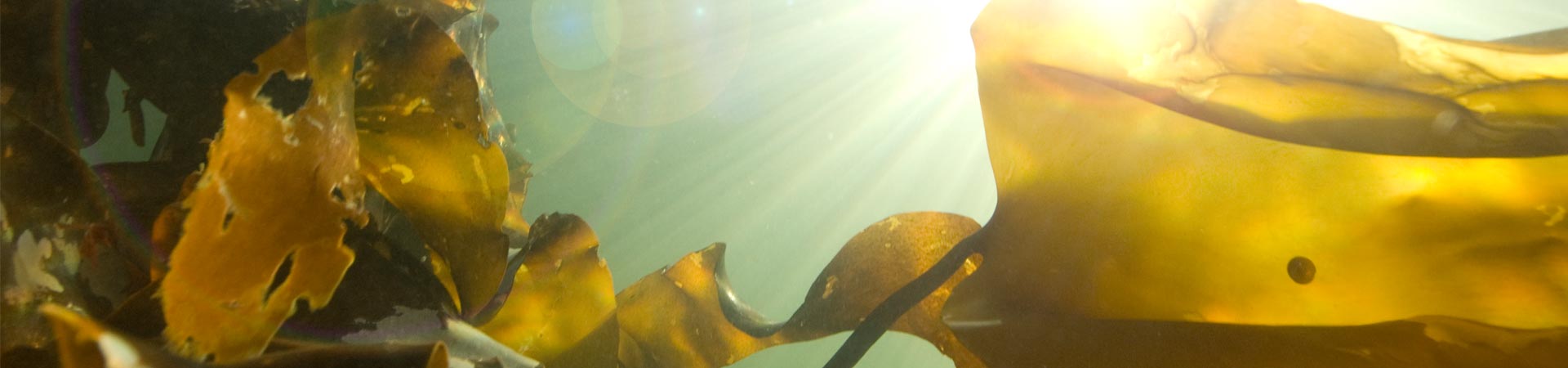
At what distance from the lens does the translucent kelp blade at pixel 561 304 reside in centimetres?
103

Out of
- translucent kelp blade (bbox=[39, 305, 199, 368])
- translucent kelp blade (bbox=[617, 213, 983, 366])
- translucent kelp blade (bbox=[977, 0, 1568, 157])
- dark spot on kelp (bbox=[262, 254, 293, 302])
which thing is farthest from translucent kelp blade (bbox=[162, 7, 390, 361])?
translucent kelp blade (bbox=[977, 0, 1568, 157])

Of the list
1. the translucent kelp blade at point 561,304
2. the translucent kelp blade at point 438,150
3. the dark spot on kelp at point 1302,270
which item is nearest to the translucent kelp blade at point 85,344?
the translucent kelp blade at point 438,150

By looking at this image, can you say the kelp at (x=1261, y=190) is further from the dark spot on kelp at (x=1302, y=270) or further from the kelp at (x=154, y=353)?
the kelp at (x=154, y=353)

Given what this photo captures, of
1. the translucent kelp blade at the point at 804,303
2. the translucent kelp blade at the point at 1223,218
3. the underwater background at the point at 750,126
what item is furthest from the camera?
the underwater background at the point at 750,126

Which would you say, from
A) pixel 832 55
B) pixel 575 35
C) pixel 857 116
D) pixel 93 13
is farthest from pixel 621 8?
pixel 93 13

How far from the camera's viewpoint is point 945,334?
950 millimetres

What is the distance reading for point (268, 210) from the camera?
63 cm

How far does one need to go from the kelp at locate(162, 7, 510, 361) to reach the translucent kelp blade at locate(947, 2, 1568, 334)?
2.16ft

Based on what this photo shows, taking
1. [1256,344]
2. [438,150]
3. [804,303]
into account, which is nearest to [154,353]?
[438,150]

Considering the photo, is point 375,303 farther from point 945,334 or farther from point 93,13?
point 945,334

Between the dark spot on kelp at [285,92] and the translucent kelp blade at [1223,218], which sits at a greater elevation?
the dark spot on kelp at [285,92]

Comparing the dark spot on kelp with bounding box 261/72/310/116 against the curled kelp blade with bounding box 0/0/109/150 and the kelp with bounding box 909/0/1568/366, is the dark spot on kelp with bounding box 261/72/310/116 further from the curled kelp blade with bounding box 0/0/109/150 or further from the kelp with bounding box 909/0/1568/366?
the kelp with bounding box 909/0/1568/366

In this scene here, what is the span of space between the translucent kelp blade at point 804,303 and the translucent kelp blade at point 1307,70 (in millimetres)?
313

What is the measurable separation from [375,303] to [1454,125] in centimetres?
117
